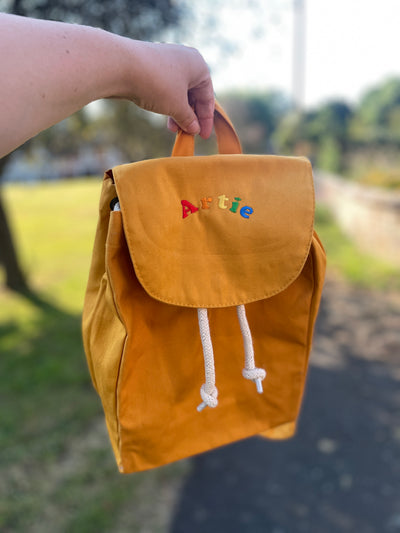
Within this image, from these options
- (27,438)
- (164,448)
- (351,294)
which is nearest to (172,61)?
(164,448)

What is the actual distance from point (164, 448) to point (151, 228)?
2.10 ft

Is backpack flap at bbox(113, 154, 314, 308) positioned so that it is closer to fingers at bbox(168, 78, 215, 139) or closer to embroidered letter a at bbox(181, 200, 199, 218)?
embroidered letter a at bbox(181, 200, 199, 218)

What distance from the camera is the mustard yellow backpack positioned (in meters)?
1.08

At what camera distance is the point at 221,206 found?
1125 mm

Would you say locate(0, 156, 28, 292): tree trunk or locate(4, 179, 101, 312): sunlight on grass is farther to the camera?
locate(4, 179, 101, 312): sunlight on grass

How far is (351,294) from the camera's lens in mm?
6035

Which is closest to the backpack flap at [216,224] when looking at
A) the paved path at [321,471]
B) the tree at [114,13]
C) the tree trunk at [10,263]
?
the paved path at [321,471]

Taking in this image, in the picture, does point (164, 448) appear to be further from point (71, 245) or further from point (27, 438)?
point (71, 245)

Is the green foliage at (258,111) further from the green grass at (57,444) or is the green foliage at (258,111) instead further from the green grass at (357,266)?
the green grass at (57,444)

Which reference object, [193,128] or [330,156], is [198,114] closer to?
[193,128]

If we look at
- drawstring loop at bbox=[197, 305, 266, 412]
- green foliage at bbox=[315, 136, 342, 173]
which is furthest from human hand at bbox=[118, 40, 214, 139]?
green foliage at bbox=[315, 136, 342, 173]

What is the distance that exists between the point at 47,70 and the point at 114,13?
458cm

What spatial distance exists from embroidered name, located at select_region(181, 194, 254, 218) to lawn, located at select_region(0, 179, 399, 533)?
223cm

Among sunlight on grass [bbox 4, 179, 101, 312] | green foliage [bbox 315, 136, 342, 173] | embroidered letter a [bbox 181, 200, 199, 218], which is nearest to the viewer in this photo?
embroidered letter a [bbox 181, 200, 199, 218]
